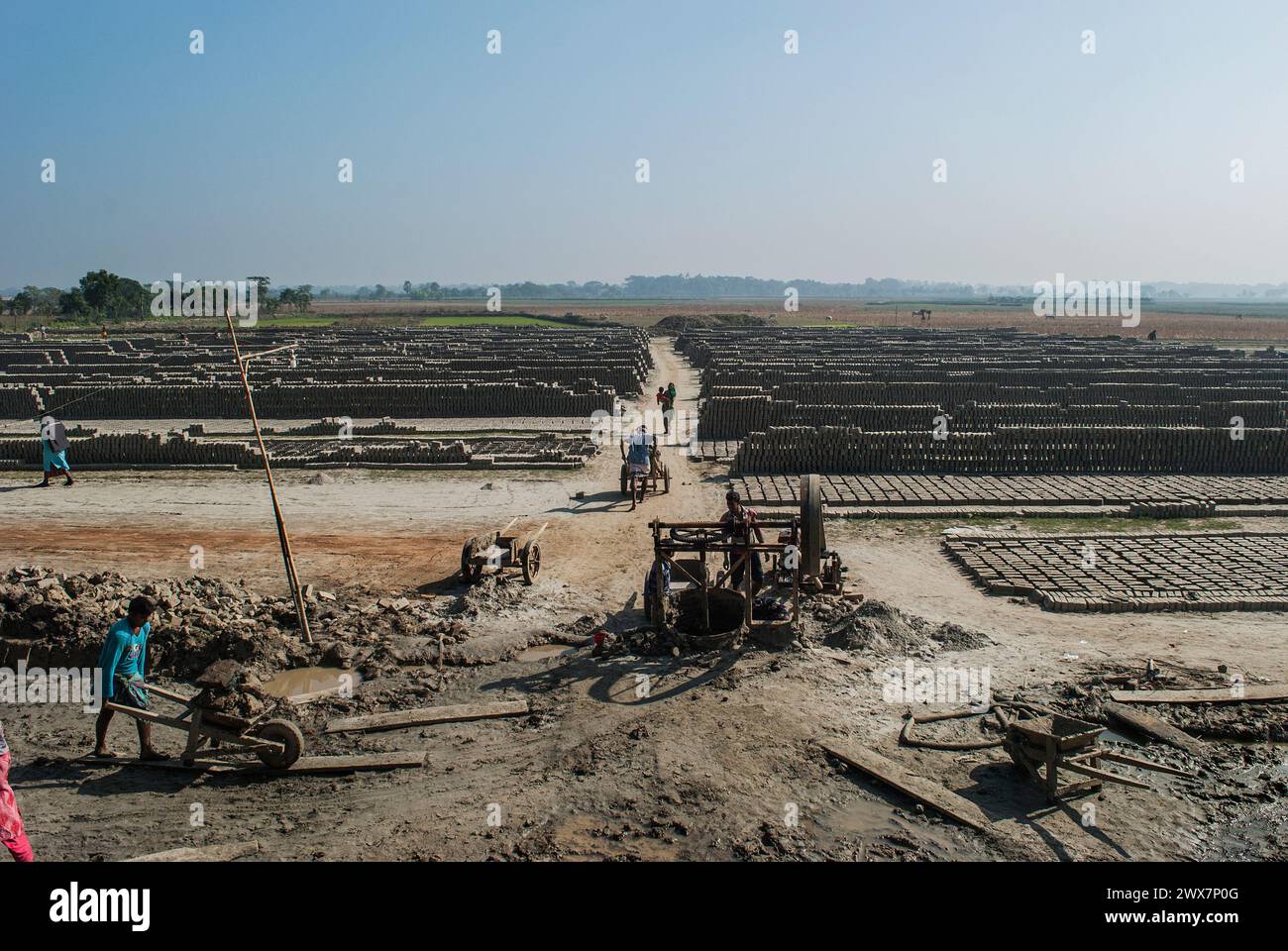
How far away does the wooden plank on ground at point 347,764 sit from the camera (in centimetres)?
727

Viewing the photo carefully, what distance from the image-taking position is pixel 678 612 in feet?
33.6

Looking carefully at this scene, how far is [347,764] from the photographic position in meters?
7.33

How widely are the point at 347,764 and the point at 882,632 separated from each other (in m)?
5.77

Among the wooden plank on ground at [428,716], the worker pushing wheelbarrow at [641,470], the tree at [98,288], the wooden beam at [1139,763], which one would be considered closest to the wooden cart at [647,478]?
the worker pushing wheelbarrow at [641,470]

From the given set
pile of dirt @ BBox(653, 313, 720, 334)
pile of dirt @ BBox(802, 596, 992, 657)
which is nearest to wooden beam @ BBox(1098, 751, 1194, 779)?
pile of dirt @ BBox(802, 596, 992, 657)

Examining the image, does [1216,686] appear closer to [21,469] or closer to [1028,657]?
[1028,657]

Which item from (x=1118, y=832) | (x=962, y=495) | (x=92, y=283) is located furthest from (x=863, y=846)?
(x=92, y=283)

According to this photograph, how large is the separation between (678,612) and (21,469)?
1780 cm

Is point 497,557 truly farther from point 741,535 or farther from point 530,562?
point 741,535

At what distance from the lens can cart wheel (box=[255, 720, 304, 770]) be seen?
7234 millimetres

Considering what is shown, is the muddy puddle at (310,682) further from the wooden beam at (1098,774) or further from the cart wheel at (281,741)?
the wooden beam at (1098,774)

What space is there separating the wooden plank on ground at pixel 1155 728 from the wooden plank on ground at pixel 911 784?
2.32m
